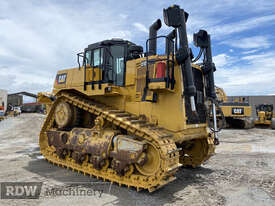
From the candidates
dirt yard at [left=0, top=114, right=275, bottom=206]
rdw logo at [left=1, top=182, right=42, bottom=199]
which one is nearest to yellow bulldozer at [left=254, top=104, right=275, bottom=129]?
dirt yard at [left=0, top=114, right=275, bottom=206]

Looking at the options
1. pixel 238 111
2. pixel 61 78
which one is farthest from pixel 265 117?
pixel 61 78

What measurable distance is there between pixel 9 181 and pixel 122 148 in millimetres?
3213

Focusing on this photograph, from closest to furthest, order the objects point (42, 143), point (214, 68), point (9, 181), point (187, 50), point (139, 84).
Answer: point (187, 50) → point (9, 181) → point (139, 84) → point (214, 68) → point (42, 143)

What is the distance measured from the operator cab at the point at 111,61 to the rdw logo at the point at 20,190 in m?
3.23

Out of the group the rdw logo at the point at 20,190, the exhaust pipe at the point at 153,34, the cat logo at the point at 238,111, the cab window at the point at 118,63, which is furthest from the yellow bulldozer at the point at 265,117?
the rdw logo at the point at 20,190

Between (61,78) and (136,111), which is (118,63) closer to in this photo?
(136,111)

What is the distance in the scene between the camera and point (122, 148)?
547cm

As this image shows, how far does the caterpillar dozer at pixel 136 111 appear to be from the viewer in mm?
5266

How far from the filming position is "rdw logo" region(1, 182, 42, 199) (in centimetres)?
491

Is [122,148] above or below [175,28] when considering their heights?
below

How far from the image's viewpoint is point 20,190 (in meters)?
5.27

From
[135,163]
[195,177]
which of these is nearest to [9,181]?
[135,163]

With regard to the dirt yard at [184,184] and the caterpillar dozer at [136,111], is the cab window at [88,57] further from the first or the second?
the dirt yard at [184,184]

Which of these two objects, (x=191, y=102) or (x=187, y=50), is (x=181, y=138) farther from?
(x=187, y=50)
